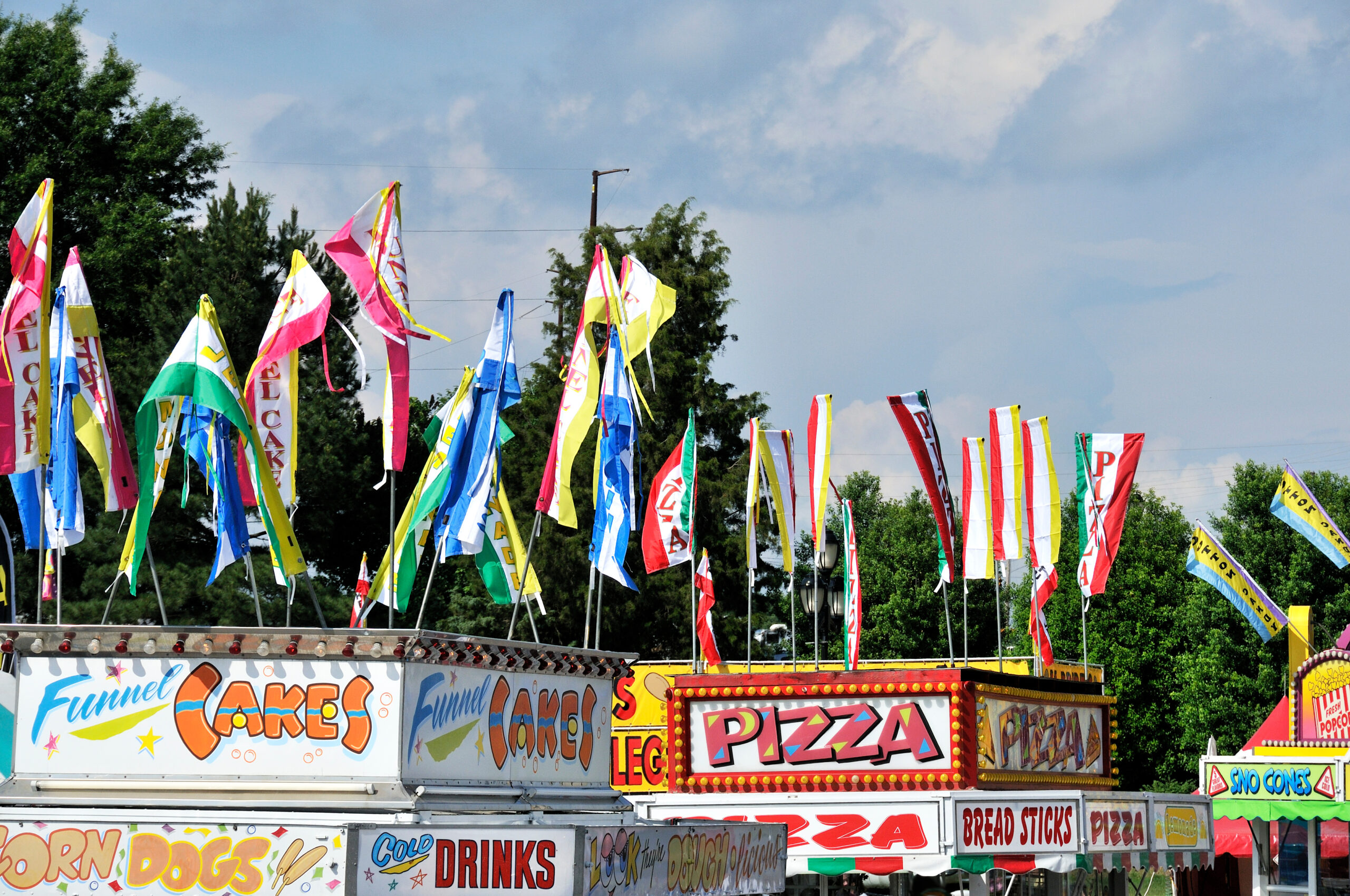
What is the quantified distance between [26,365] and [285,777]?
5.19 m

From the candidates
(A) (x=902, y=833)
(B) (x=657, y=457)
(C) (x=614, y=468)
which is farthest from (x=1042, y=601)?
(B) (x=657, y=457)

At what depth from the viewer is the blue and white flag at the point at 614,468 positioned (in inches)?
635

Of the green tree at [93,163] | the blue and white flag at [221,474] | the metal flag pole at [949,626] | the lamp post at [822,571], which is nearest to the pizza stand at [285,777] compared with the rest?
the blue and white flag at [221,474]

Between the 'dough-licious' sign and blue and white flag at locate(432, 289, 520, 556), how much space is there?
15.9ft

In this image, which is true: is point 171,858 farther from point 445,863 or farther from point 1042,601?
point 1042,601

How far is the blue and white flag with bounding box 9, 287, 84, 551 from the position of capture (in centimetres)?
1459

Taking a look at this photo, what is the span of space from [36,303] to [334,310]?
86.4 feet

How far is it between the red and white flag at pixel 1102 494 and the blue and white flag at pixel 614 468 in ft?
22.0

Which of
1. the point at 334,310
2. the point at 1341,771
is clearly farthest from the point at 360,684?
the point at 334,310

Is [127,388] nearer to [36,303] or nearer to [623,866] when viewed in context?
[36,303]

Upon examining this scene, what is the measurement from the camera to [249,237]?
1463 inches

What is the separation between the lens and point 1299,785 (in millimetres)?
22672

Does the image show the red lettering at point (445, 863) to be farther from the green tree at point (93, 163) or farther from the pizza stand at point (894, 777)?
the green tree at point (93, 163)

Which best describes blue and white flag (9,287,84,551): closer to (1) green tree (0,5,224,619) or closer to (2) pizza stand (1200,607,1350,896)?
(2) pizza stand (1200,607,1350,896)
